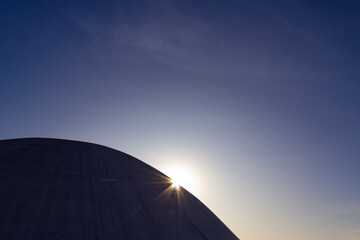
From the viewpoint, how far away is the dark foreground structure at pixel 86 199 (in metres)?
12.0

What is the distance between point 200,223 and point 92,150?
9.98 meters

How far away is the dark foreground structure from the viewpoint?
12031mm

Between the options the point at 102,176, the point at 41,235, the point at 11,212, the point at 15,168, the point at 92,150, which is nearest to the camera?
the point at 41,235

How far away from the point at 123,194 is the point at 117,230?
11.0 ft

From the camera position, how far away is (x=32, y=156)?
17.3m

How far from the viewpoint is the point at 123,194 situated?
16203 mm

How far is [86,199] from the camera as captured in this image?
14211 mm

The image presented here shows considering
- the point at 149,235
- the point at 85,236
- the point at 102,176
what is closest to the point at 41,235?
the point at 85,236

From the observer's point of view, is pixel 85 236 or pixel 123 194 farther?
pixel 123 194

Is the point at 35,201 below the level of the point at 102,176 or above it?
below

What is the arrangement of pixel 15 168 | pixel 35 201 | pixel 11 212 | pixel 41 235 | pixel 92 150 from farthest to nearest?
pixel 92 150, pixel 15 168, pixel 35 201, pixel 11 212, pixel 41 235

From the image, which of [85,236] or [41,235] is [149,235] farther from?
[41,235]

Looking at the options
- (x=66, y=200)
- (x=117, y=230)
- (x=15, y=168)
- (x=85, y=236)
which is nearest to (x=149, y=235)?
(x=117, y=230)

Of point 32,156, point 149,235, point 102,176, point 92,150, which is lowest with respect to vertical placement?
point 149,235
